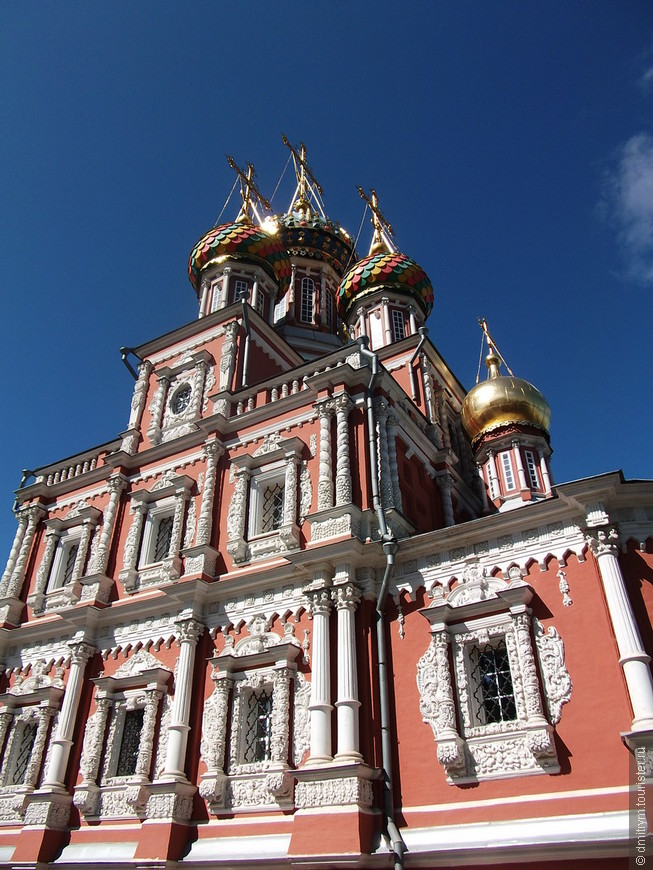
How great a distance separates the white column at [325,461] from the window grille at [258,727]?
9.77ft

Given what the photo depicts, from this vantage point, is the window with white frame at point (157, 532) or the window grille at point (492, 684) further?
the window with white frame at point (157, 532)

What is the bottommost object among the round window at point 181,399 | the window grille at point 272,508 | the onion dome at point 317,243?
the window grille at point 272,508

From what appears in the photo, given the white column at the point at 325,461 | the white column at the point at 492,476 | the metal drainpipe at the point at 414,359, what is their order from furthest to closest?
the white column at the point at 492,476
the metal drainpipe at the point at 414,359
the white column at the point at 325,461

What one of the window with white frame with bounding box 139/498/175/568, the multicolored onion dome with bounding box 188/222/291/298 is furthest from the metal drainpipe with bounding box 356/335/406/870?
the multicolored onion dome with bounding box 188/222/291/298

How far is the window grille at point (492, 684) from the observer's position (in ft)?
29.3

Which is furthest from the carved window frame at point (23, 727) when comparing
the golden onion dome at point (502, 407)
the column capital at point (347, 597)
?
the golden onion dome at point (502, 407)

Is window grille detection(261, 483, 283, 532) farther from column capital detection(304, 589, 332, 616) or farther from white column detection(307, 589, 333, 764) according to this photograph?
white column detection(307, 589, 333, 764)

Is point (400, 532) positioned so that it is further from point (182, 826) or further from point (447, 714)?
point (182, 826)

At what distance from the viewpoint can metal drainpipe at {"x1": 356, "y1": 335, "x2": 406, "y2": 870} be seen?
28.0 feet

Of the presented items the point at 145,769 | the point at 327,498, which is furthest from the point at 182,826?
the point at 327,498

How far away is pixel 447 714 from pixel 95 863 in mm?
5862

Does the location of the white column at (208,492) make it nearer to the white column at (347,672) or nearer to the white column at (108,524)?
the white column at (108,524)

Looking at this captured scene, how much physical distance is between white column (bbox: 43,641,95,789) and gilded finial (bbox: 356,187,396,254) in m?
13.4

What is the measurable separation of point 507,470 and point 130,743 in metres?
10.3
